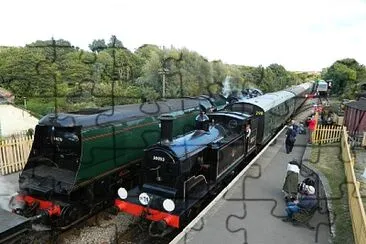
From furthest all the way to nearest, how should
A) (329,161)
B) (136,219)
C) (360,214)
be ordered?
1. (329,161)
2. (136,219)
3. (360,214)

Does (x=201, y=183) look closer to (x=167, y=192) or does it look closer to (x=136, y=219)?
(x=167, y=192)

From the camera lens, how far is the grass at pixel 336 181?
8336 mm

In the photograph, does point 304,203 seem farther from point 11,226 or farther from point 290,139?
point 290,139

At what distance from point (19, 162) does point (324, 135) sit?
1535 cm

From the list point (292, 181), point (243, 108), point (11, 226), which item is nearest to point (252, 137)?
point (243, 108)

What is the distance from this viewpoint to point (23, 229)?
579 centimetres

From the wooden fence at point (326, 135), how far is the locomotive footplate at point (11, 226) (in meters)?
15.9

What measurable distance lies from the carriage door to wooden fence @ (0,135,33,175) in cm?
948

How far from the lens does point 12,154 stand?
1384 cm

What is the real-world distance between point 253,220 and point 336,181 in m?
5.29

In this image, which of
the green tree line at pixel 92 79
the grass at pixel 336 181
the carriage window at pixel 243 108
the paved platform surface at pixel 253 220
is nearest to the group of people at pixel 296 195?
the paved platform surface at pixel 253 220

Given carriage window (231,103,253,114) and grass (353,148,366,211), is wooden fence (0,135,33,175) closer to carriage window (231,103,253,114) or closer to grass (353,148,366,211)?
carriage window (231,103,253,114)

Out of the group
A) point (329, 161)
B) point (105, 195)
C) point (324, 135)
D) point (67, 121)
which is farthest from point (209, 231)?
point (324, 135)

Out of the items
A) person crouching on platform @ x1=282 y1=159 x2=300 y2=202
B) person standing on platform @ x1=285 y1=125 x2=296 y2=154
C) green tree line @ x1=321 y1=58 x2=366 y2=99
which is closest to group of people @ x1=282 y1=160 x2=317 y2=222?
person crouching on platform @ x1=282 y1=159 x2=300 y2=202
